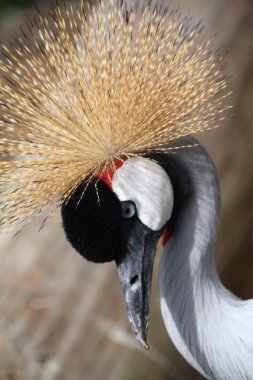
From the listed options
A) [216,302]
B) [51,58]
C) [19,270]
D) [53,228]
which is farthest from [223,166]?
[51,58]

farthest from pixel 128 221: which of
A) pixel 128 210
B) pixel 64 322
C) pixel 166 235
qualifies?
pixel 64 322

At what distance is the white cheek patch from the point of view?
3.69ft

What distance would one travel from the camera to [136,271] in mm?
1167

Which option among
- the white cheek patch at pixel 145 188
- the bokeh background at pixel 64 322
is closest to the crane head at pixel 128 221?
the white cheek patch at pixel 145 188

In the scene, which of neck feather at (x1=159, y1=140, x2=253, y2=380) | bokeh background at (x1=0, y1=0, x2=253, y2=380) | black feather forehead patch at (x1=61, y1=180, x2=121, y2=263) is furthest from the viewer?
bokeh background at (x1=0, y1=0, x2=253, y2=380)

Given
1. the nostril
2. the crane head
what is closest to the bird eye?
the crane head

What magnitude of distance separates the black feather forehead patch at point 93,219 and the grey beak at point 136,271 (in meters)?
0.05

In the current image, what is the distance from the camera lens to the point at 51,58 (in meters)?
1.19

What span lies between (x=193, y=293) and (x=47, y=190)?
1.15 feet

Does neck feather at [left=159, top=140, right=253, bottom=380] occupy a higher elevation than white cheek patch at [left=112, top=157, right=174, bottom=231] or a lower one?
lower

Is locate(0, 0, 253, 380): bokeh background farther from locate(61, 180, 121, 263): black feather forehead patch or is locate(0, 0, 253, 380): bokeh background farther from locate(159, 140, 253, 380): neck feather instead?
locate(61, 180, 121, 263): black feather forehead patch

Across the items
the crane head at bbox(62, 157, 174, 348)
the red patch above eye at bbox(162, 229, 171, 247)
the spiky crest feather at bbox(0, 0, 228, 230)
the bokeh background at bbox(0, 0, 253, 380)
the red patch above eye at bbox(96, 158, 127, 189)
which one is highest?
the spiky crest feather at bbox(0, 0, 228, 230)

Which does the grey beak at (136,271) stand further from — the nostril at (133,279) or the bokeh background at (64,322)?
the bokeh background at (64,322)

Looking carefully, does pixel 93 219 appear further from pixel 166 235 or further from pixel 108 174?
pixel 166 235
